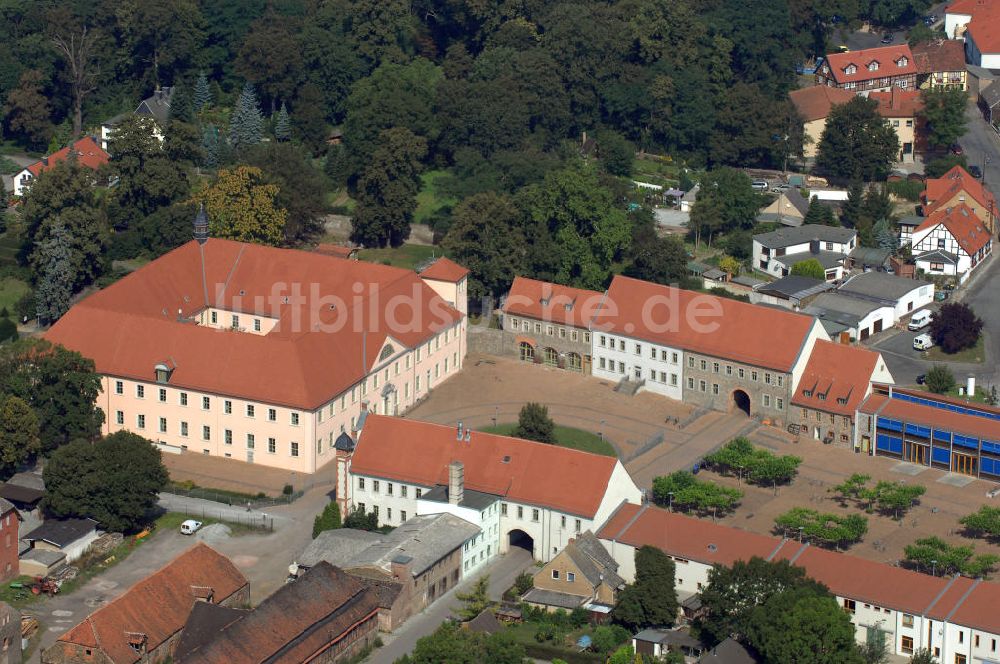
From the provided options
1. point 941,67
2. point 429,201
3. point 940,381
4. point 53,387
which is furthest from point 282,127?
point 940,381

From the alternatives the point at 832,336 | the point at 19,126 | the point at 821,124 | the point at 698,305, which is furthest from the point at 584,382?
the point at 19,126

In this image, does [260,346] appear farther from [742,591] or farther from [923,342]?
[923,342]

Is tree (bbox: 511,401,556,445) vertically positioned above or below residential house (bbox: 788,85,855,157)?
below

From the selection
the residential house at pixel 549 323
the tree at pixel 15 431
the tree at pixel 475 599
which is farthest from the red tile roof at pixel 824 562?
the tree at pixel 15 431

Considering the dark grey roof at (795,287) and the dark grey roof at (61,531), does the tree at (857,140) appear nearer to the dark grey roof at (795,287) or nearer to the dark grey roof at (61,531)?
the dark grey roof at (795,287)

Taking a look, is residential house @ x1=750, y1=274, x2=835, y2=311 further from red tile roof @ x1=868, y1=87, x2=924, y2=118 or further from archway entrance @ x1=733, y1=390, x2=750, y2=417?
red tile roof @ x1=868, y1=87, x2=924, y2=118

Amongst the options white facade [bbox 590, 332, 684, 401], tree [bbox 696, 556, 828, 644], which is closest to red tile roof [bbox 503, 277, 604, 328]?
white facade [bbox 590, 332, 684, 401]
